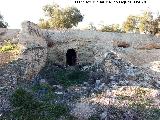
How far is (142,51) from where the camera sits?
90.0ft

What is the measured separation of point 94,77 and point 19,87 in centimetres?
485

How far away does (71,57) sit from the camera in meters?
26.4

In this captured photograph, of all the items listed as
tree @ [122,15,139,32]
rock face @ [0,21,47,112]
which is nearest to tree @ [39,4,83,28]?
tree @ [122,15,139,32]

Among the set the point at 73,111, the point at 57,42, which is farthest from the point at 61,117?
the point at 57,42

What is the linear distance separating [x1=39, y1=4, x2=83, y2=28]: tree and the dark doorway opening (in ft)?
18.5

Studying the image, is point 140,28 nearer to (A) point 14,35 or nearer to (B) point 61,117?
(A) point 14,35

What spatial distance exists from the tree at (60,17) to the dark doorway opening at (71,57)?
18.5 feet

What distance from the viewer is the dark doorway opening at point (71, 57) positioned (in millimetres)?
26297

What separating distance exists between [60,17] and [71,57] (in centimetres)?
645

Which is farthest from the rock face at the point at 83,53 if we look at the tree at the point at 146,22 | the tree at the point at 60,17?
the tree at the point at 60,17

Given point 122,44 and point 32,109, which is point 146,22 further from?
point 32,109

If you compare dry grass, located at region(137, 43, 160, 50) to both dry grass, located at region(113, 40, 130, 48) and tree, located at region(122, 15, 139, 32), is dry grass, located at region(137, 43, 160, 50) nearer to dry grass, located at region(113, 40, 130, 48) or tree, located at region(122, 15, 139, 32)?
dry grass, located at region(113, 40, 130, 48)

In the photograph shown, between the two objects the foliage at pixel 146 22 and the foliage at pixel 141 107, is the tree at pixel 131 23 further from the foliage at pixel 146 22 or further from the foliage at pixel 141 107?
the foliage at pixel 141 107

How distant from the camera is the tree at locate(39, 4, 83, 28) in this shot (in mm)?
31844
